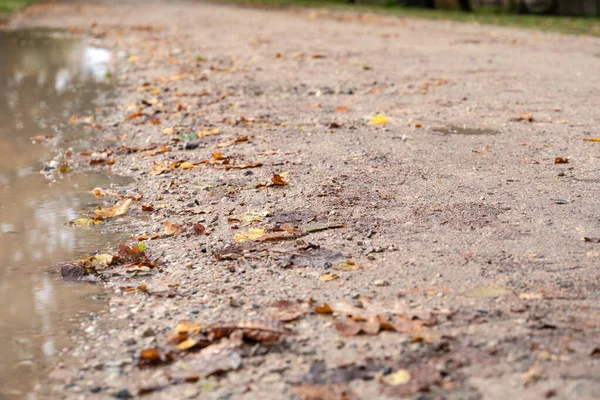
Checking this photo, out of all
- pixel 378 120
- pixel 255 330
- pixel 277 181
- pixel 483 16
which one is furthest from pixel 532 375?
pixel 483 16

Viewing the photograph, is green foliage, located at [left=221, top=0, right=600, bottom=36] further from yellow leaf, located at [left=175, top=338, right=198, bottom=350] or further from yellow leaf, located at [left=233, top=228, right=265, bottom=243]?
yellow leaf, located at [left=175, top=338, right=198, bottom=350]

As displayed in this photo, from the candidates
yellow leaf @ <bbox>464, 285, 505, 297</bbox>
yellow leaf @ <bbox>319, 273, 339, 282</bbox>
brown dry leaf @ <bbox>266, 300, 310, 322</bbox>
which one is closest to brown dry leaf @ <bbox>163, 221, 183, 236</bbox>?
yellow leaf @ <bbox>319, 273, 339, 282</bbox>

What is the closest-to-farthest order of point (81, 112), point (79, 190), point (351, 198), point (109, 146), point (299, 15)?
point (351, 198) < point (79, 190) < point (109, 146) < point (81, 112) < point (299, 15)

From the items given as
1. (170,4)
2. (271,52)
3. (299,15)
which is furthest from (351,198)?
(170,4)

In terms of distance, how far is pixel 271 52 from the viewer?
517 inches

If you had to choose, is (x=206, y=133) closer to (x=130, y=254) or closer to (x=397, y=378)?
(x=130, y=254)

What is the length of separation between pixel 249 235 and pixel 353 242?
0.58 m

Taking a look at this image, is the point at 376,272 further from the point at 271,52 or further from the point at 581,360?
the point at 271,52

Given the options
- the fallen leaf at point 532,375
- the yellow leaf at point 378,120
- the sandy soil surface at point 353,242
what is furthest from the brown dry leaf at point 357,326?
the yellow leaf at point 378,120

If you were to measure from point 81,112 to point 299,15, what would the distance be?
1381 cm

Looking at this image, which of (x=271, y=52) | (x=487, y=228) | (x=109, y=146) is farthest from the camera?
(x=271, y=52)

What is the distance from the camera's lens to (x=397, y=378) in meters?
2.94

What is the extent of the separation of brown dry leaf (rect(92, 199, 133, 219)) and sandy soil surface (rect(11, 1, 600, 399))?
0.06m

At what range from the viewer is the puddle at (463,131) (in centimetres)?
695
